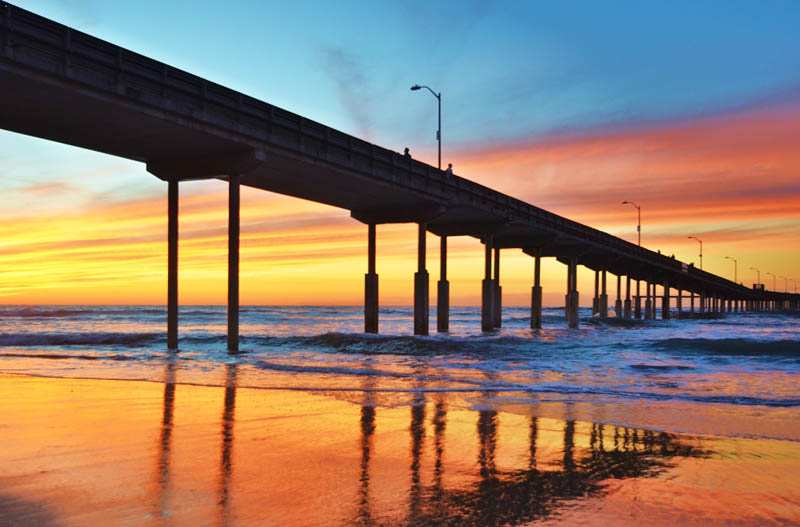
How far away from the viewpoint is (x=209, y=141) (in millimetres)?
30812

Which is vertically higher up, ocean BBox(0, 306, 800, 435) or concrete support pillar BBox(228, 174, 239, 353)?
concrete support pillar BBox(228, 174, 239, 353)

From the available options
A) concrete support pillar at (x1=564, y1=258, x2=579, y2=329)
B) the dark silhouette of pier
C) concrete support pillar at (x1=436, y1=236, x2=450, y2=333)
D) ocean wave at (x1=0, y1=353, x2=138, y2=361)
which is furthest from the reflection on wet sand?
concrete support pillar at (x1=564, y1=258, x2=579, y2=329)

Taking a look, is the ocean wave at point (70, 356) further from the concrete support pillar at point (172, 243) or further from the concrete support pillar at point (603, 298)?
the concrete support pillar at point (603, 298)

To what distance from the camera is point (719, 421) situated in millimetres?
12930

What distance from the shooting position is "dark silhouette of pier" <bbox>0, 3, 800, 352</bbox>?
76.3 ft

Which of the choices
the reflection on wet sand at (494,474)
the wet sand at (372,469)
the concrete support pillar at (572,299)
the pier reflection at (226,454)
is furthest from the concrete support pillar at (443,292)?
the reflection on wet sand at (494,474)

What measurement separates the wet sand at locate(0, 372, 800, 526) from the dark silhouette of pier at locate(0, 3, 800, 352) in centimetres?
1353

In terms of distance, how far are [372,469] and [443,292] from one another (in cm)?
4902

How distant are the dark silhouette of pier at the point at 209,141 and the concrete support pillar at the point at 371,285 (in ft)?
0.30

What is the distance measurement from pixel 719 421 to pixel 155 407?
10520mm

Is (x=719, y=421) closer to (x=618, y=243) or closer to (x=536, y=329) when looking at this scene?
(x=536, y=329)

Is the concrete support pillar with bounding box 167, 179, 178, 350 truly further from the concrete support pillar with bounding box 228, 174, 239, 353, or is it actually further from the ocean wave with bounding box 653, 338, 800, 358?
the ocean wave with bounding box 653, 338, 800, 358

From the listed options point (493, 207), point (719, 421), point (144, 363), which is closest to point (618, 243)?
point (493, 207)

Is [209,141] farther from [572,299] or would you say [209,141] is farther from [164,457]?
[572,299]
